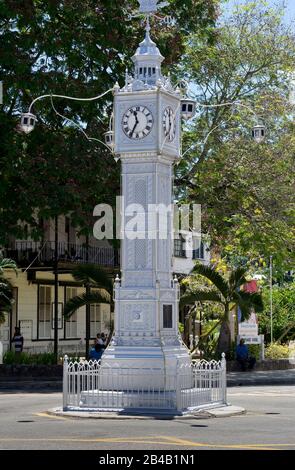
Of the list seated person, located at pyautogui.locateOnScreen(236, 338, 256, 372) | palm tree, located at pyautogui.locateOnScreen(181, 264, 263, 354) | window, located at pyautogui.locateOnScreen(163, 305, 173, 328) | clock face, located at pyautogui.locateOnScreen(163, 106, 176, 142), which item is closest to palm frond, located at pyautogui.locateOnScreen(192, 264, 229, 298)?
palm tree, located at pyautogui.locateOnScreen(181, 264, 263, 354)

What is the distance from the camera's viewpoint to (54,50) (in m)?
28.0

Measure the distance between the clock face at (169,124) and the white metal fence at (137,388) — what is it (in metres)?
4.72

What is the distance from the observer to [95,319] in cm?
4572

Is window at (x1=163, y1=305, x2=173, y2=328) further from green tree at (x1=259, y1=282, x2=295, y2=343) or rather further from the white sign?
green tree at (x1=259, y1=282, x2=295, y2=343)

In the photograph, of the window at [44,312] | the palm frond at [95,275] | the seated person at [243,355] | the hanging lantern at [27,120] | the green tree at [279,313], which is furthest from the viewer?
the green tree at [279,313]

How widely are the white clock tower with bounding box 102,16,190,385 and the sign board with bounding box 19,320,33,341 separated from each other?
21125mm

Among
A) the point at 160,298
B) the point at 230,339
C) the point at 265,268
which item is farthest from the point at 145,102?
the point at 265,268

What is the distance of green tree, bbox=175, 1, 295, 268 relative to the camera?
32.6 meters

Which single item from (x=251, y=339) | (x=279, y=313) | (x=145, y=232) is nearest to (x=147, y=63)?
(x=145, y=232)

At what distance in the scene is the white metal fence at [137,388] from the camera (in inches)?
701

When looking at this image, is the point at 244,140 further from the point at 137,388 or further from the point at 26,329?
the point at 137,388

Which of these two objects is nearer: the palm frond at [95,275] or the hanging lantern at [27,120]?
the hanging lantern at [27,120]

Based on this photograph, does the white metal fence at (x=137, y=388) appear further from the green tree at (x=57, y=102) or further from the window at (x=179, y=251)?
the window at (x=179, y=251)

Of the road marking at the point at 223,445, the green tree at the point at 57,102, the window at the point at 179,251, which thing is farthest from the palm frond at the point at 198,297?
the window at the point at 179,251
